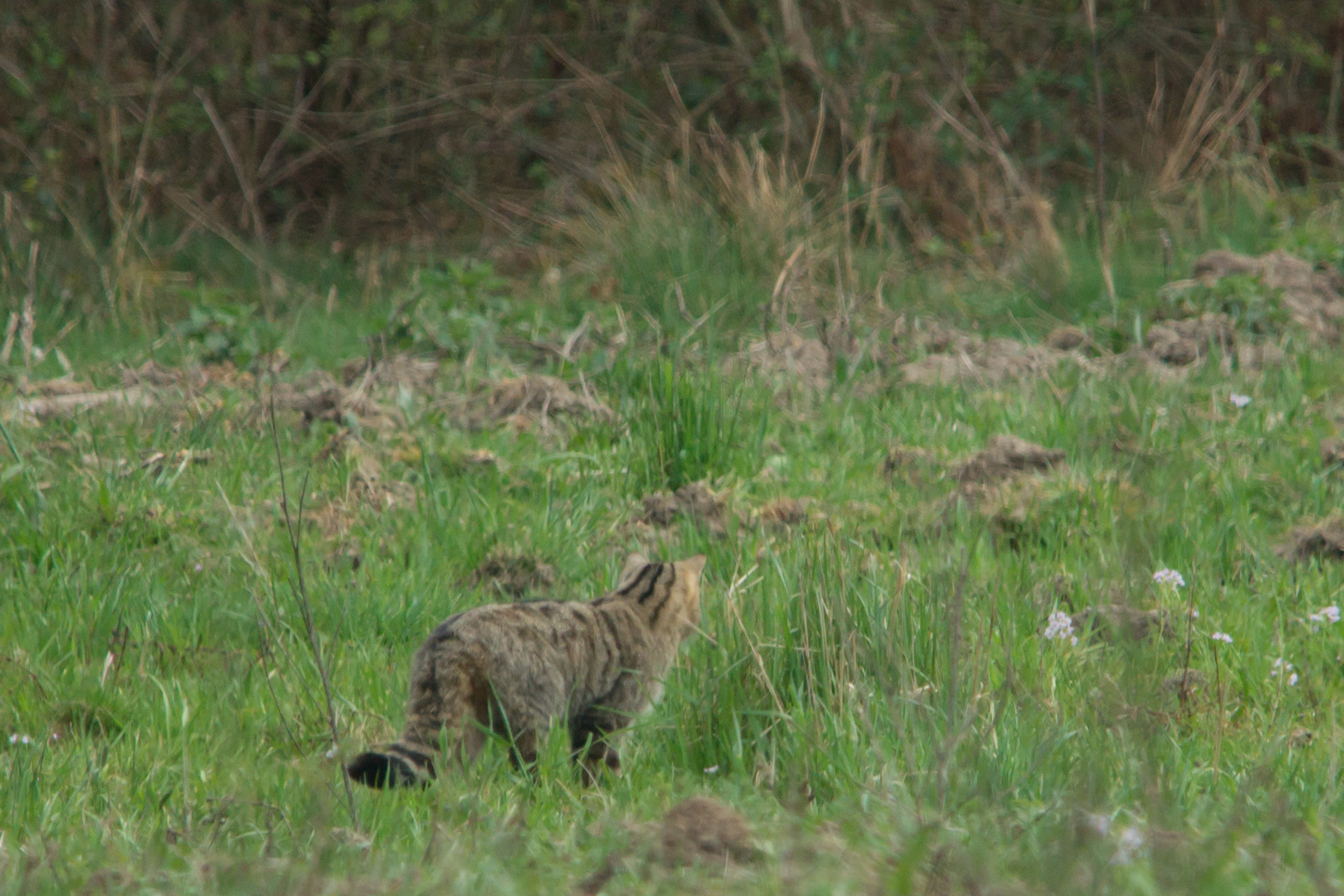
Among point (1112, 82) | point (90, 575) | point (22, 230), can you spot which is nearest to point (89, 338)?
point (22, 230)

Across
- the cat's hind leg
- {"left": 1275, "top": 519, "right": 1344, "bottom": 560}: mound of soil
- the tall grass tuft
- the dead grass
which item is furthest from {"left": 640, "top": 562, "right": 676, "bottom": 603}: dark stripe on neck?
{"left": 1275, "top": 519, "right": 1344, "bottom": 560}: mound of soil

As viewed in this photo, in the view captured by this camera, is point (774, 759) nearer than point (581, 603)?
Yes

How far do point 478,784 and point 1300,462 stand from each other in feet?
11.3

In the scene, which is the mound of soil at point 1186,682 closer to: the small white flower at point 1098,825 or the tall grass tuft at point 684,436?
the small white flower at point 1098,825

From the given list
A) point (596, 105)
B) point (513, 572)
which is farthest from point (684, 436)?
point (596, 105)

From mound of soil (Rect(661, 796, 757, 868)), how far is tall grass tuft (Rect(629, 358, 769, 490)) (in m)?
2.96

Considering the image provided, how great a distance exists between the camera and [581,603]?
12.2 ft

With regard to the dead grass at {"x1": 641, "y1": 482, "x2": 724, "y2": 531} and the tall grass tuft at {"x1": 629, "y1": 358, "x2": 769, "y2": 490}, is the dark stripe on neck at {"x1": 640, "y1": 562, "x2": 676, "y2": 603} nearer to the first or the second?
the dead grass at {"x1": 641, "y1": 482, "x2": 724, "y2": 531}

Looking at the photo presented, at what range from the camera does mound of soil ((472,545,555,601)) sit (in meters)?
4.59

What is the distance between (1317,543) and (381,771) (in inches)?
120

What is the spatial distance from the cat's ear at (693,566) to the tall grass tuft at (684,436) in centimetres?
140

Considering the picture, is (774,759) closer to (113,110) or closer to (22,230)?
(22,230)

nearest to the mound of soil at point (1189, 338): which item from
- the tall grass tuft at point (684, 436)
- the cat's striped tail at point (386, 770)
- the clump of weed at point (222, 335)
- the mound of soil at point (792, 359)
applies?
the mound of soil at point (792, 359)

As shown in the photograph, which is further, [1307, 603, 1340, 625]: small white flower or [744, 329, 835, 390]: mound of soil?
[744, 329, 835, 390]: mound of soil
